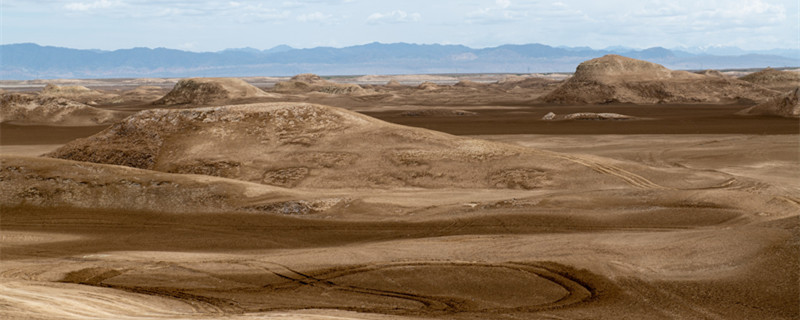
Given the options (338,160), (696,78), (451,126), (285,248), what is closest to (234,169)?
(338,160)

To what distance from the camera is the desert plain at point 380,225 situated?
9273 millimetres

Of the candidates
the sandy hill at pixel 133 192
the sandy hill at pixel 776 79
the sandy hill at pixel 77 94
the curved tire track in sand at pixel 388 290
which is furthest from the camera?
the sandy hill at pixel 77 94

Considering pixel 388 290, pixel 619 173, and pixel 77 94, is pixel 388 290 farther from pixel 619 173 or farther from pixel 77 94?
pixel 77 94

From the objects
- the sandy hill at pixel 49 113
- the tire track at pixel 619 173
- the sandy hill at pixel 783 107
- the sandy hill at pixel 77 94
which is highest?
the sandy hill at pixel 783 107

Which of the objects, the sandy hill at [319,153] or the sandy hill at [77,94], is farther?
the sandy hill at [77,94]

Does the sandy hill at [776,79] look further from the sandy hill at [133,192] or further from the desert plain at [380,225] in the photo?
the sandy hill at [133,192]

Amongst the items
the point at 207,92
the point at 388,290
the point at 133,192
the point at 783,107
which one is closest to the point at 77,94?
the point at 207,92

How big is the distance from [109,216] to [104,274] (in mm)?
5671

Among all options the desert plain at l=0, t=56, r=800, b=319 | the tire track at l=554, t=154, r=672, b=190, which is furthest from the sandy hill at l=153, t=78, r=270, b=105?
the tire track at l=554, t=154, r=672, b=190

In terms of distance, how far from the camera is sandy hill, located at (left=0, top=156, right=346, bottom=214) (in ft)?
54.1

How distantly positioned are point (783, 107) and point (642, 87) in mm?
23105

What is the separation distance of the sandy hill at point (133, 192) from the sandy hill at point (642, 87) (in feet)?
166

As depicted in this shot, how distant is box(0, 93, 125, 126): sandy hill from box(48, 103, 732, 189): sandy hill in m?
27.0

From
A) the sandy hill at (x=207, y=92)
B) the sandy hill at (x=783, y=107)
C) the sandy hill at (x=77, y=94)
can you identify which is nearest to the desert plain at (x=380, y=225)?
the sandy hill at (x=783, y=107)
